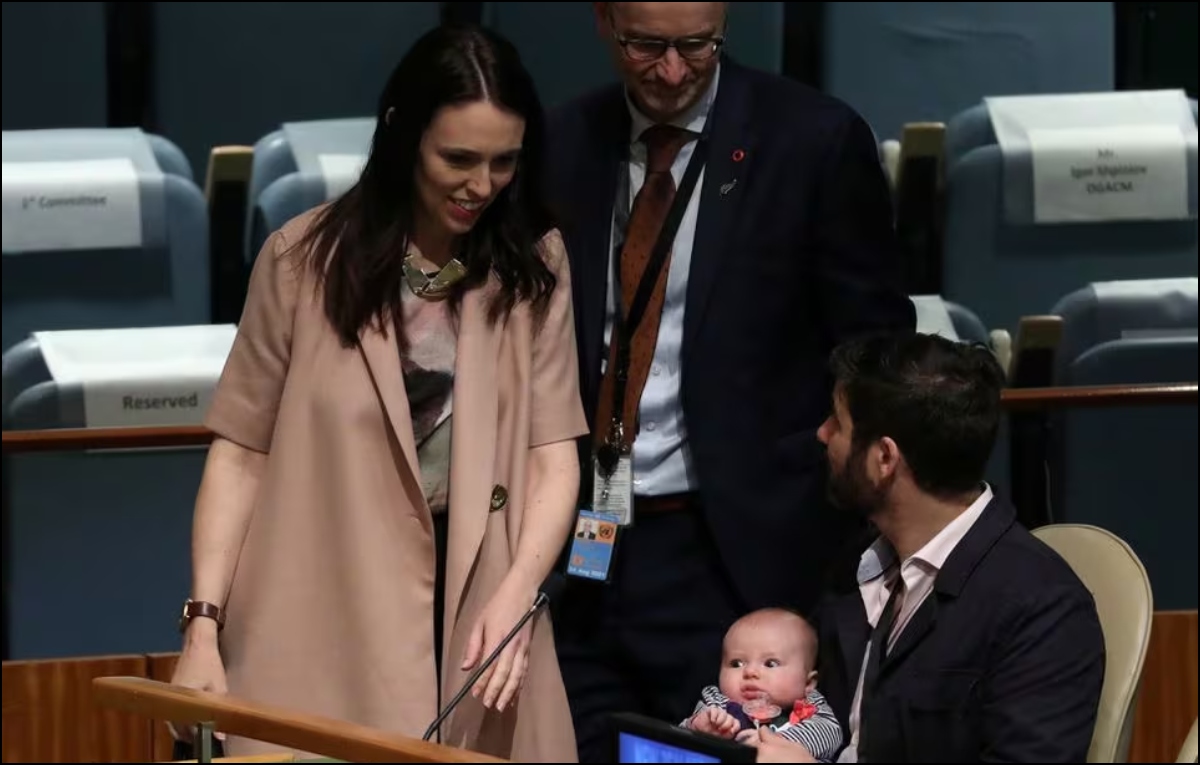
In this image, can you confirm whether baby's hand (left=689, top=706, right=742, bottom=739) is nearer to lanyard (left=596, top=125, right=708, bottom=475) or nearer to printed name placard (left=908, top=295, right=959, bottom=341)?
lanyard (left=596, top=125, right=708, bottom=475)

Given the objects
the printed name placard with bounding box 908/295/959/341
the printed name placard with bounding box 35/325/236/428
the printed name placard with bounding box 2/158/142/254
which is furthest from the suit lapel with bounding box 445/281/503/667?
the printed name placard with bounding box 2/158/142/254

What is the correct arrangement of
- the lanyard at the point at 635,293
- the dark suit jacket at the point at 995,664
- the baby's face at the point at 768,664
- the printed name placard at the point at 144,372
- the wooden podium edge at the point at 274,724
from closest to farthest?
the wooden podium edge at the point at 274,724
the dark suit jacket at the point at 995,664
the baby's face at the point at 768,664
the lanyard at the point at 635,293
the printed name placard at the point at 144,372

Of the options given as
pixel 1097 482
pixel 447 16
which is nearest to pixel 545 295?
pixel 1097 482

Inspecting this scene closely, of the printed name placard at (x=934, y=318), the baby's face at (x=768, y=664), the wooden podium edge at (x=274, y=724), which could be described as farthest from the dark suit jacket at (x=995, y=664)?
the printed name placard at (x=934, y=318)

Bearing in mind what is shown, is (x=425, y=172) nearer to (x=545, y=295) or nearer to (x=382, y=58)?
(x=545, y=295)

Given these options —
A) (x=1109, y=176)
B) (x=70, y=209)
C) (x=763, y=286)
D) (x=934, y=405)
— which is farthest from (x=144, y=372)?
(x=1109, y=176)

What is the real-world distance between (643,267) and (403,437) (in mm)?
333

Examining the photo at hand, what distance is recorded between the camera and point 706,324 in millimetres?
1988

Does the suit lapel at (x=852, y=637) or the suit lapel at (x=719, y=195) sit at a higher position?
the suit lapel at (x=719, y=195)

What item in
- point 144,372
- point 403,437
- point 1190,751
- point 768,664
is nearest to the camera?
point 1190,751

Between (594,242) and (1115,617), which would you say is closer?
(1115,617)

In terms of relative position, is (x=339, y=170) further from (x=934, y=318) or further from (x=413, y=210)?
(x=413, y=210)

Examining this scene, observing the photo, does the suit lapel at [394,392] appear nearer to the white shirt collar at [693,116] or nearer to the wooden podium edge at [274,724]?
the wooden podium edge at [274,724]

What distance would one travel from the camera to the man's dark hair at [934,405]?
177 centimetres
